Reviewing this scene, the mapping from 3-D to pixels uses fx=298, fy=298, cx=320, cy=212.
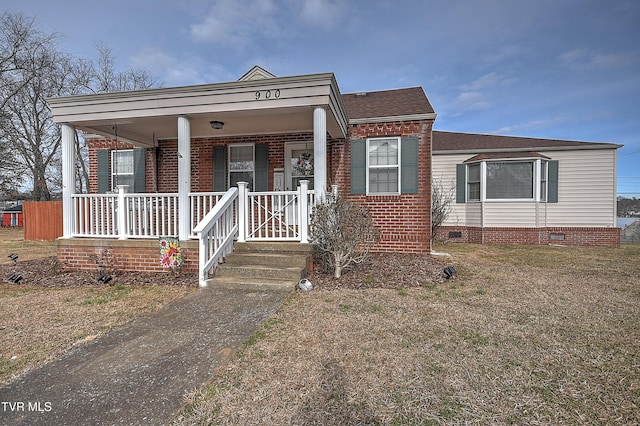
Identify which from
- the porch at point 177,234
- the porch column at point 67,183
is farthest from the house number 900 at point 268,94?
the porch column at point 67,183

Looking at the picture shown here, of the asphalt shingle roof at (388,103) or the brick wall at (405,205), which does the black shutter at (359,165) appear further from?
the asphalt shingle roof at (388,103)

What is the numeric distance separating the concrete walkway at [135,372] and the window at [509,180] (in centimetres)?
1031

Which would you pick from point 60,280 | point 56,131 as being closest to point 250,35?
point 60,280

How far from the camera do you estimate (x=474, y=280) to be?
527cm

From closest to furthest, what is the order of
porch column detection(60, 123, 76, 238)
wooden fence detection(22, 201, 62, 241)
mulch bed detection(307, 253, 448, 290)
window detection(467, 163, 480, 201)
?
mulch bed detection(307, 253, 448, 290) < porch column detection(60, 123, 76, 238) < window detection(467, 163, 480, 201) < wooden fence detection(22, 201, 62, 241)

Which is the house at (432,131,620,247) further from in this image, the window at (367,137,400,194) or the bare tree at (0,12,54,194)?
the bare tree at (0,12,54,194)

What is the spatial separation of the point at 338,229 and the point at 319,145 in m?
1.54

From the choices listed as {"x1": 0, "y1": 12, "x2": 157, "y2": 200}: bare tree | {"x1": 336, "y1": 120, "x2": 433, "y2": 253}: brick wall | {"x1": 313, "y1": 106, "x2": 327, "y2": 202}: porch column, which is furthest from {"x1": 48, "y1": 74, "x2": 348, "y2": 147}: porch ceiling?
{"x1": 0, "y1": 12, "x2": 157, "y2": 200}: bare tree

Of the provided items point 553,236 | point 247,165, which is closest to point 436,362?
point 247,165

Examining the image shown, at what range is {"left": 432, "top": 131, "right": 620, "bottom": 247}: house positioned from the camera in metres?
10.7

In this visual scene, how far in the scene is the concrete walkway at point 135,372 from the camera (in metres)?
1.91

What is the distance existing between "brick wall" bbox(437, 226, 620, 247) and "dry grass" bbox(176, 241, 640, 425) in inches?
270

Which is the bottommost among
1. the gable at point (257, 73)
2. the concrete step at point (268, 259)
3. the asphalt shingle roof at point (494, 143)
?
the concrete step at point (268, 259)

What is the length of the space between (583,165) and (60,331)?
48.5 feet
